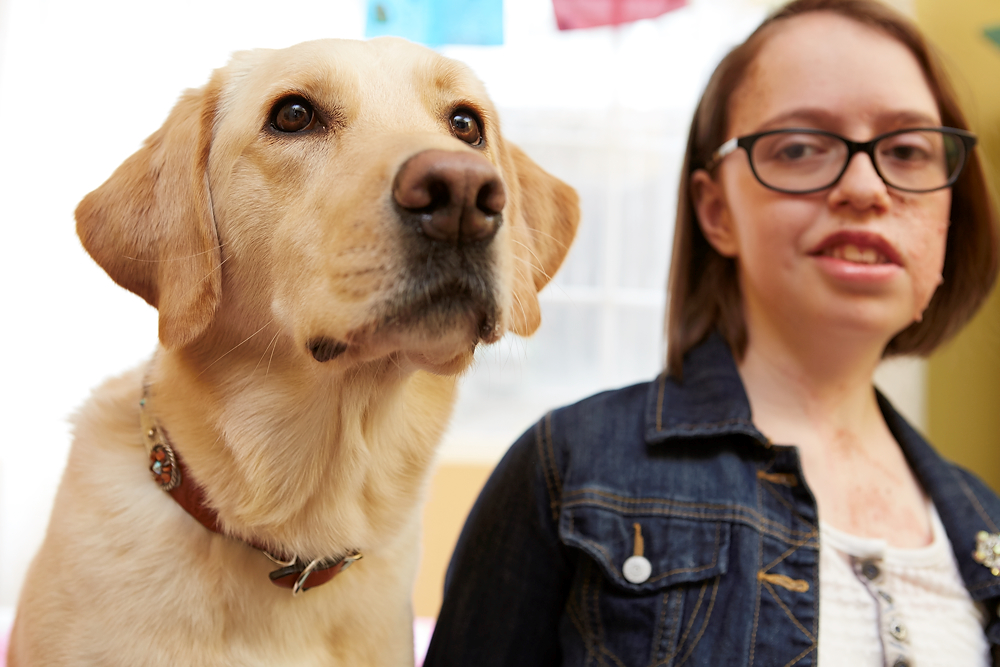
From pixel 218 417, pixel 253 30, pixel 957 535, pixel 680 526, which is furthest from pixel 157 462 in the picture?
pixel 253 30

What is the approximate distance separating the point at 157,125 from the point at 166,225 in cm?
222

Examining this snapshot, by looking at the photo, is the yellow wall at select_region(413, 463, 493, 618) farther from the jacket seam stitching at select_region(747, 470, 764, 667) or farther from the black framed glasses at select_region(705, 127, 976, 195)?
the black framed glasses at select_region(705, 127, 976, 195)

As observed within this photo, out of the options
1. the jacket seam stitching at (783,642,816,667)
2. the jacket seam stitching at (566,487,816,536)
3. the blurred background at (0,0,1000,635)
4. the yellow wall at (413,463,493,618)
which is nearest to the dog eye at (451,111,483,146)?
the jacket seam stitching at (566,487,816,536)

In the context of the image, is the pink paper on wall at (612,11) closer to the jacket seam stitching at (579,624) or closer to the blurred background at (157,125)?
the blurred background at (157,125)

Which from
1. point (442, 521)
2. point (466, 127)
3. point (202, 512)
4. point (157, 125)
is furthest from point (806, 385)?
point (157, 125)

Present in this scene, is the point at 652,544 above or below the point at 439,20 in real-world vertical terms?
below

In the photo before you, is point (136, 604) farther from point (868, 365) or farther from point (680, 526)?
point (868, 365)

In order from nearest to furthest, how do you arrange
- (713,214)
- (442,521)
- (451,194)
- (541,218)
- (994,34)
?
(451,194) < (541,218) < (713,214) < (994,34) < (442,521)

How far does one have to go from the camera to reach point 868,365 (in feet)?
4.06

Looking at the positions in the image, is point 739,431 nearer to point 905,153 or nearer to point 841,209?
point 841,209

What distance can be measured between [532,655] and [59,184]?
2.76 meters

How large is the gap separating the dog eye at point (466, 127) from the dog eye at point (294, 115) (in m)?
0.21

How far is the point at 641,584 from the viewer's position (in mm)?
1031

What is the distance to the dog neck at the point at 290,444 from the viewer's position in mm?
871
